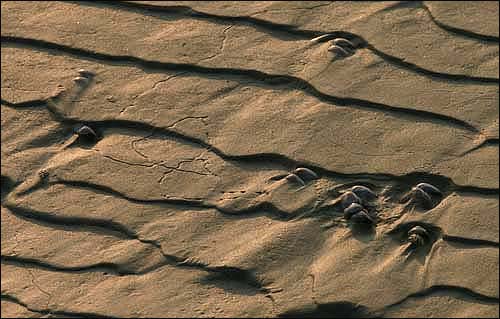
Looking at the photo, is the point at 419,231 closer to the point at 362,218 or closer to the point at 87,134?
the point at 362,218

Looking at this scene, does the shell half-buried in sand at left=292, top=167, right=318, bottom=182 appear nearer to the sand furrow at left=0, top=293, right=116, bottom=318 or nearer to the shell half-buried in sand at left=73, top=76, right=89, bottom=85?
the sand furrow at left=0, top=293, right=116, bottom=318

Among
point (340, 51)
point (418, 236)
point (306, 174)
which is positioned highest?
point (340, 51)

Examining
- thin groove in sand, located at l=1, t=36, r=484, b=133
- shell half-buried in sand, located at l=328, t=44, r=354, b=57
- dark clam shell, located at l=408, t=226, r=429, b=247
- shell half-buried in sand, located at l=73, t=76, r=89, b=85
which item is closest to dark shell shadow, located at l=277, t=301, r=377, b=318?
dark clam shell, located at l=408, t=226, r=429, b=247

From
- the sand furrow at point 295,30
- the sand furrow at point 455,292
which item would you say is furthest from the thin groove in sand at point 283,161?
the sand furrow at point 295,30

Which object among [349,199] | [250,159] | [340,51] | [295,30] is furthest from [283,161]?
[295,30]

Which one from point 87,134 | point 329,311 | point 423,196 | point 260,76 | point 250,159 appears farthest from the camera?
point 260,76

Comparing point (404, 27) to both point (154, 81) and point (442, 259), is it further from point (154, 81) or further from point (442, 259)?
point (442, 259)

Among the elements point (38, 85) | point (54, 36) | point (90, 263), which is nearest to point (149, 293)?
point (90, 263)

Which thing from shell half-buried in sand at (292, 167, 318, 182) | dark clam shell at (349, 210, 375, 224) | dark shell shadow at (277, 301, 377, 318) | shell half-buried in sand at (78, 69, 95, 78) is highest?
shell half-buried in sand at (78, 69, 95, 78)

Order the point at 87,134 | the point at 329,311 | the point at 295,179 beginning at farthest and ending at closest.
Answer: the point at 87,134, the point at 295,179, the point at 329,311
